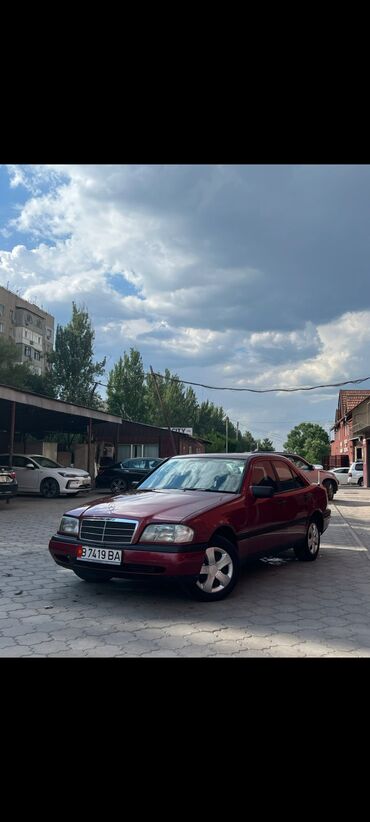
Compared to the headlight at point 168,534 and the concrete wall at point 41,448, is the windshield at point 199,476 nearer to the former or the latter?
the headlight at point 168,534

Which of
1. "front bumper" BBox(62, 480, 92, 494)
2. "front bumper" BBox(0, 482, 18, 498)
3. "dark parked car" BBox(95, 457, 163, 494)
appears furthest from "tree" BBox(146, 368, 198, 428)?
"front bumper" BBox(0, 482, 18, 498)

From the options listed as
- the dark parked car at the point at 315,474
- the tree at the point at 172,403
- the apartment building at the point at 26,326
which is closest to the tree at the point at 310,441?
the tree at the point at 172,403

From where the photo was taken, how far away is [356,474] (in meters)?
35.5

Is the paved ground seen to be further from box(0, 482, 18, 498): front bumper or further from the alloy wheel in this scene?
box(0, 482, 18, 498): front bumper

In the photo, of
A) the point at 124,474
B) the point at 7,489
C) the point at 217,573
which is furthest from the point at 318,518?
the point at 124,474

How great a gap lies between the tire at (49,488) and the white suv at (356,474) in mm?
21478

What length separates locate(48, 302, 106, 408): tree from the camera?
5081cm

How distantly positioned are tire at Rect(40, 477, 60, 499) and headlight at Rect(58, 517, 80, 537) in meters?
13.9
